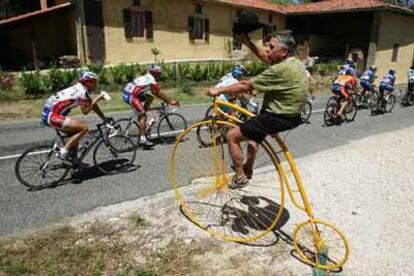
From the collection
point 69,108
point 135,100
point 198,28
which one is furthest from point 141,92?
point 198,28

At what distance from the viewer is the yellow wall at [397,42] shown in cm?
→ 2816

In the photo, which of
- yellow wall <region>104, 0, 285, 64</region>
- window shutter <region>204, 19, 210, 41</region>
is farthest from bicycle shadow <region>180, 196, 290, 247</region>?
window shutter <region>204, 19, 210, 41</region>

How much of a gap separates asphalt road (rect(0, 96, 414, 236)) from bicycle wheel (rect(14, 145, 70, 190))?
170 mm

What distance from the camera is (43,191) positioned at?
582 centimetres

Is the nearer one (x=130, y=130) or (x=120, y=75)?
(x=130, y=130)

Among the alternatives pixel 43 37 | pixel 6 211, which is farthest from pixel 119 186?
pixel 43 37

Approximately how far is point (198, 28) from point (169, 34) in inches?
109

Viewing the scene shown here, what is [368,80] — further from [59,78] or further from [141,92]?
[59,78]

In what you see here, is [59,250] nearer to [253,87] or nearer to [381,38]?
[253,87]

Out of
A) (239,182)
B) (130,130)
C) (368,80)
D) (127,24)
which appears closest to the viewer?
(239,182)

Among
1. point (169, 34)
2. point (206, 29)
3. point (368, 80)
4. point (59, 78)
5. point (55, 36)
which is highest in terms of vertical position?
point (206, 29)

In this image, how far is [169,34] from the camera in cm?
2306

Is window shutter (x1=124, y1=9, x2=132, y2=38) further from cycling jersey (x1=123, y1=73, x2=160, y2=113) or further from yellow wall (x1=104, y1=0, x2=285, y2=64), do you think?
cycling jersey (x1=123, y1=73, x2=160, y2=113)

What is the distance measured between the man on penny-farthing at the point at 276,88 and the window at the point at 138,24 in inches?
720
